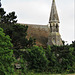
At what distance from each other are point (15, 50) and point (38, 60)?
3.54 meters

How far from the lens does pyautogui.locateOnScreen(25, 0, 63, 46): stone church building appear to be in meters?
37.0

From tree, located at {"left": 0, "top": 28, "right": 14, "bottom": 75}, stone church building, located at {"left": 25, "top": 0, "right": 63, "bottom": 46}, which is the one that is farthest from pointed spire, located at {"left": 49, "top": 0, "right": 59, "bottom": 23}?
tree, located at {"left": 0, "top": 28, "right": 14, "bottom": 75}

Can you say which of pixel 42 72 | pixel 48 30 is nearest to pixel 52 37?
pixel 48 30

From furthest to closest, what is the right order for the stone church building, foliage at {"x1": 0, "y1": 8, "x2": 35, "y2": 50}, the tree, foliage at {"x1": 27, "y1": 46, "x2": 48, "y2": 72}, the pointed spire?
the pointed spire
the stone church building
foliage at {"x1": 27, "y1": 46, "x2": 48, "y2": 72}
foliage at {"x1": 0, "y1": 8, "x2": 35, "y2": 50}
the tree

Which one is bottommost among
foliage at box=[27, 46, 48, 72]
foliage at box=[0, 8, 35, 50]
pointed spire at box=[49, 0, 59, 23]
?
foliage at box=[27, 46, 48, 72]

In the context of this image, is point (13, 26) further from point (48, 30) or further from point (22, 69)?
point (48, 30)

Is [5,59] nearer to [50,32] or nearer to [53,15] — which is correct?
[50,32]

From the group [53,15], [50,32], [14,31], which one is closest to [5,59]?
[14,31]

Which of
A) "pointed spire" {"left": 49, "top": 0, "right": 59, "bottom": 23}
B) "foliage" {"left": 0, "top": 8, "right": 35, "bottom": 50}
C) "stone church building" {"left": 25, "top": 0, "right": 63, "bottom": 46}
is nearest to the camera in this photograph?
"foliage" {"left": 0, "top": 8, "right": 35, "bottom": 50}

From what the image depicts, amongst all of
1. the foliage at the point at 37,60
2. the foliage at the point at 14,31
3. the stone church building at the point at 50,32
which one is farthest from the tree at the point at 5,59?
the stone church building at the point at 50,32

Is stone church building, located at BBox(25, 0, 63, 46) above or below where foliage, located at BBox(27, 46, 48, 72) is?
above

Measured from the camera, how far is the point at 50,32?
125 ft

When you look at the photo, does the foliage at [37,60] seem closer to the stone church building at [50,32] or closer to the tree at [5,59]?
the tree at [5,59]

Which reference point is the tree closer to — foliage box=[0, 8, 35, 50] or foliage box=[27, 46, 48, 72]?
foliage box=[0, 8, 35, 50]
